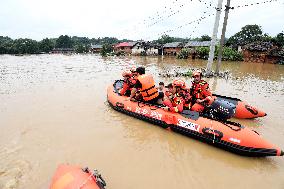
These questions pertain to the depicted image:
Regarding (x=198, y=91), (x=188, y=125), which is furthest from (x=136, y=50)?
(x=188, y=125)

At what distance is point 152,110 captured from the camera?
7297 millimetres

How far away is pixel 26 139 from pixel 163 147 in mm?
3766

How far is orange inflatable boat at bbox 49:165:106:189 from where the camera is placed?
363 cm

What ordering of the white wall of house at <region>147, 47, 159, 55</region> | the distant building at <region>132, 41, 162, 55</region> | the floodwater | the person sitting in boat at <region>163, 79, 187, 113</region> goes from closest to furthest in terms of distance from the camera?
the floodwater < the person sitting in boat at <region>163, 79, 187, 113</region> < the distant building at <region>132, 41, 162, 55</region> < the white wall of house at <region>147, 47, 159, 55</region>

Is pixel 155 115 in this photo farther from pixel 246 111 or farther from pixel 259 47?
pixel 259 47

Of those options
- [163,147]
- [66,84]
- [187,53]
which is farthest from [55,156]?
[187,53]

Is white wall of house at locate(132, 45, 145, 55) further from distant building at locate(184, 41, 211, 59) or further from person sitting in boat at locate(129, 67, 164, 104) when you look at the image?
person sitting in boat at locate(129, 67, 164, 104)

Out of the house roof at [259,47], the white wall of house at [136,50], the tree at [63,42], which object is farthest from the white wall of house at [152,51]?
the tree at [63,42]

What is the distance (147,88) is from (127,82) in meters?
1.30

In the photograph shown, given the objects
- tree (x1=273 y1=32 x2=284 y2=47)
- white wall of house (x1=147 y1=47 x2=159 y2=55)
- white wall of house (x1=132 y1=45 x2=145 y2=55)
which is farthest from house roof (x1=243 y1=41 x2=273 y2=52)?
white wall of house (x1=132 y1=45 x2=145 y2=55)

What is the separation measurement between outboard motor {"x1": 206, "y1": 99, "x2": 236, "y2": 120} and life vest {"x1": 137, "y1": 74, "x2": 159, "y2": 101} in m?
1.88

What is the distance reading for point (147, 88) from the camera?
7.50 metres

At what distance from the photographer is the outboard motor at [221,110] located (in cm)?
634

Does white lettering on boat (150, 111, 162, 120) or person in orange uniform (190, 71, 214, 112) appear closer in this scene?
white lettering on boat (150, 111, 162, 120)
